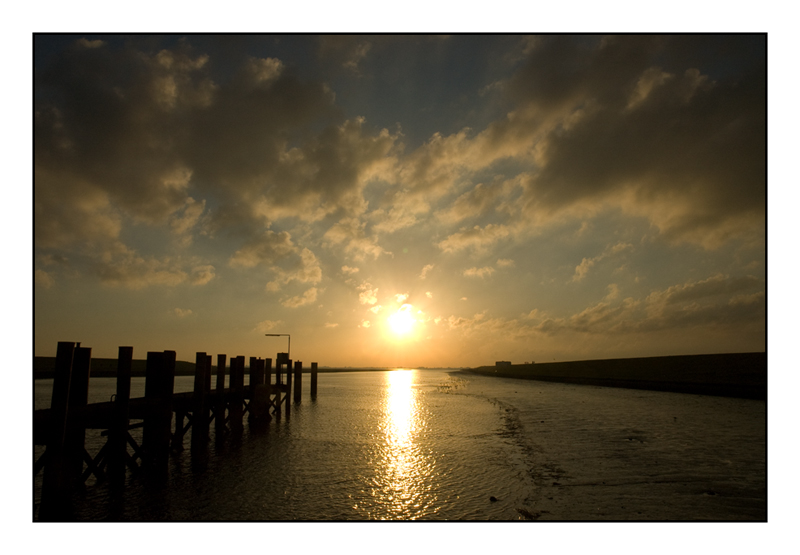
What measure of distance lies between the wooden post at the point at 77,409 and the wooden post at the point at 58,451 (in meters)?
0.54

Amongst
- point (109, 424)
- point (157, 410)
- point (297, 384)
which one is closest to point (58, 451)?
point (109, 424)

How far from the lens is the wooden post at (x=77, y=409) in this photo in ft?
33.6

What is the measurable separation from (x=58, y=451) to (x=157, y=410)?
454 centimetres

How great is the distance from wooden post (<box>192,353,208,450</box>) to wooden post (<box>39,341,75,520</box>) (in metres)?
7.32

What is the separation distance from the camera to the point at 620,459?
14.1 m

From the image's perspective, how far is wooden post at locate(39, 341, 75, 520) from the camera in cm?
927

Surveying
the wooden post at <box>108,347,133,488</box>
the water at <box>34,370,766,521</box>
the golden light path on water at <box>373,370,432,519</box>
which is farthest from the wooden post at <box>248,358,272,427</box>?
the wooden post at <box>108,347,133,488</box>

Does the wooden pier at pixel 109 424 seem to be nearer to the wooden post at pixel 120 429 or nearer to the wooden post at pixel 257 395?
the wooden post at pixel 120 429

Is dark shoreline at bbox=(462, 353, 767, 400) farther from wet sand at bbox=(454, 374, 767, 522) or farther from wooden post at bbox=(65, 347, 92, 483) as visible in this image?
wooden post at bbox=(65, 347, 92, 483)

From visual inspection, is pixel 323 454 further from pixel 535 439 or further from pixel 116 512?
pixel 535 439

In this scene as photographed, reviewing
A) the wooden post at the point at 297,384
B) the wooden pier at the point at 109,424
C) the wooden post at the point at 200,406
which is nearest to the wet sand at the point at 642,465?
the wooden pier at the point at 109,424

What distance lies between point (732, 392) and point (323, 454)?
36.9 meters

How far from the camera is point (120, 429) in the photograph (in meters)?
11.9

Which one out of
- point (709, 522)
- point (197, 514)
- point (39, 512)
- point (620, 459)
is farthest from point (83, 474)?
point (620, 459)
